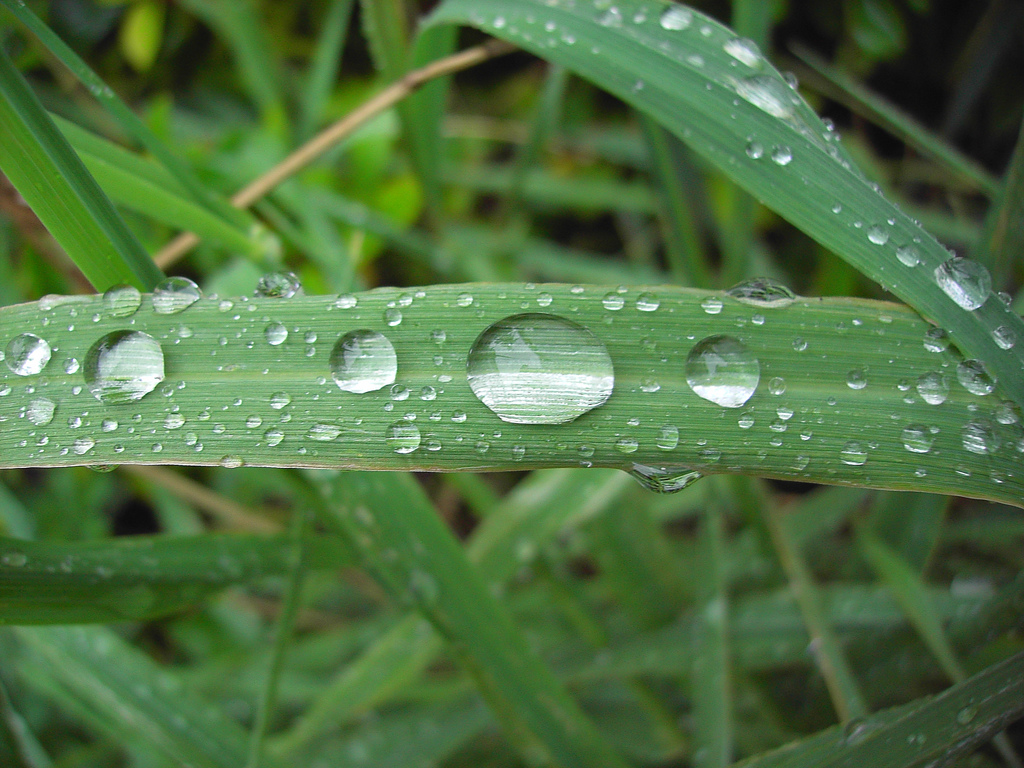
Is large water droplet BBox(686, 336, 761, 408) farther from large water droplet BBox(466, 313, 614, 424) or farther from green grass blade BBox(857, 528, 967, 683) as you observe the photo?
green grass blade BBox(857, 528, 967, 683)

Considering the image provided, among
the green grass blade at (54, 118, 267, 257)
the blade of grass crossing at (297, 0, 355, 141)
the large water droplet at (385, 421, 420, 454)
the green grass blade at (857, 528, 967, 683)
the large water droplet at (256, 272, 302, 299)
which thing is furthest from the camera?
the blade of grass crossing at (297, 0, 355, 141)

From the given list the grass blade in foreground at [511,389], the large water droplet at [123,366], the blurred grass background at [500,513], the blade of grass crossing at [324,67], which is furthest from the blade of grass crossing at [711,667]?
the blade of grass crossing at [324,67]

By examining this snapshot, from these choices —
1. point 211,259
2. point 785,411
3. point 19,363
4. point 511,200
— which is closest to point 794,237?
point 511,200

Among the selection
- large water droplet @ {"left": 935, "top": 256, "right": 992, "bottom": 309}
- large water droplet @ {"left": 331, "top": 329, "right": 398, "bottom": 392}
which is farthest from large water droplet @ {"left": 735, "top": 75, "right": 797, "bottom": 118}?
large water droplet @ {"left": 331, "top": 329, "right": 398, "bottom": 392}

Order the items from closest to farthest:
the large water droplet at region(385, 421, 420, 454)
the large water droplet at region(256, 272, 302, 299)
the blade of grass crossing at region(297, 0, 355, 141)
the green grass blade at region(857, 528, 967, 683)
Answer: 1. the large water droplet at region(385, 421, 420, 454)
2. the large water droplet at region(256, 272, 302, 299)
3. the green grass blade at region(857, 528, 967, 683)
4. the blade of grass crossing at region(297, 0, 355, 141)

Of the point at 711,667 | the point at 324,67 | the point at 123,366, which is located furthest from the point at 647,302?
the point at 324,67

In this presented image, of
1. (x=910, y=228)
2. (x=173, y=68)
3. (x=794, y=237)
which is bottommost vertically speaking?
(x=910, y=228)

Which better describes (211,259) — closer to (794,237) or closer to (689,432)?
(689,432)
